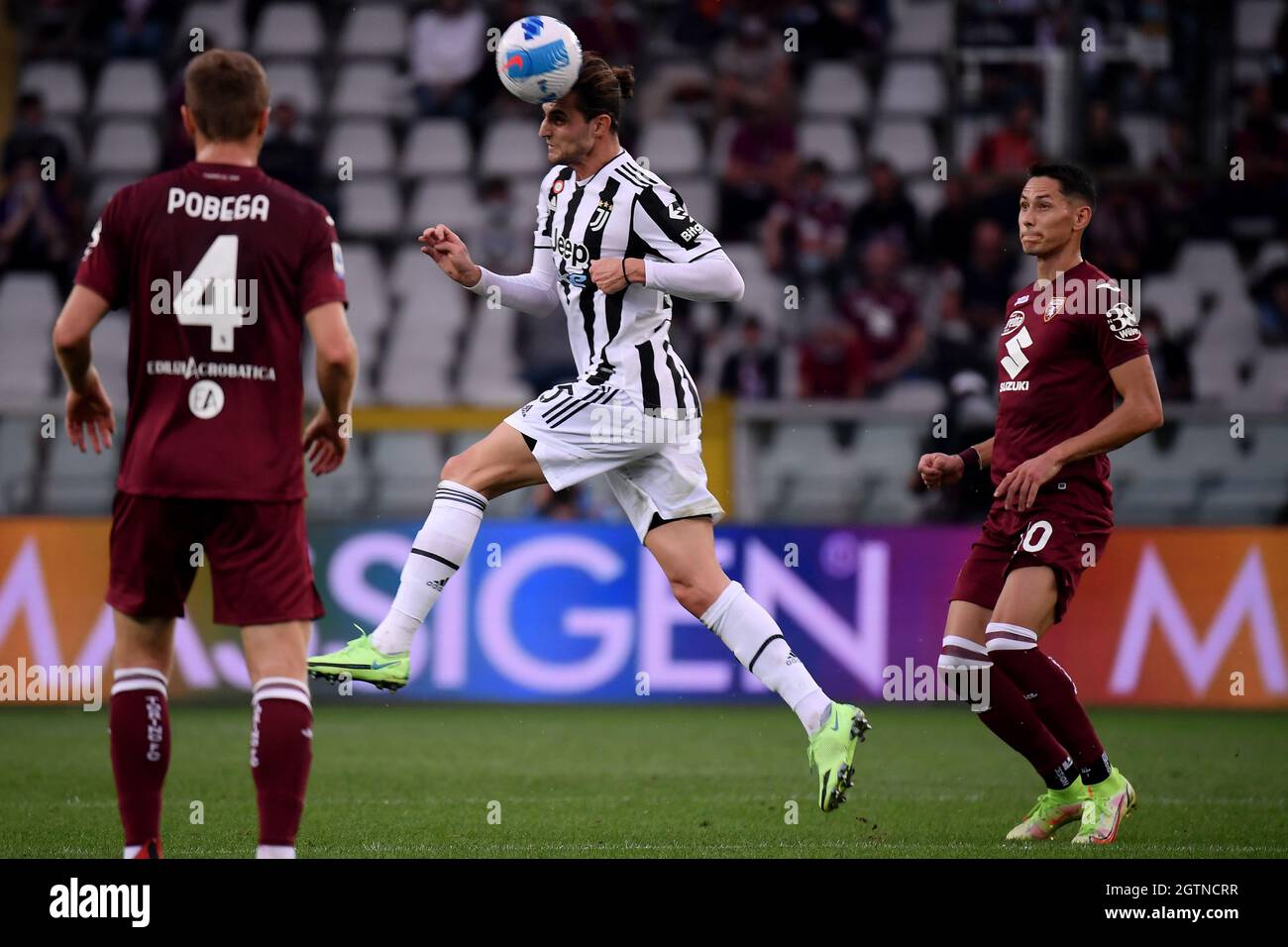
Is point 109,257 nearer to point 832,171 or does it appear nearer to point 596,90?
point 596,90

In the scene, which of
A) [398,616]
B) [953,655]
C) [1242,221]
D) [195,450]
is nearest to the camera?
[195,450]

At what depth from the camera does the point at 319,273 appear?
4668mm

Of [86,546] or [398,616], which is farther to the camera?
[86,546]

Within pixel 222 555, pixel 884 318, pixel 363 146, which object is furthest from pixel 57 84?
pixel 222 555

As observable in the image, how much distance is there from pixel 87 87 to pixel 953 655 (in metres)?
12.2

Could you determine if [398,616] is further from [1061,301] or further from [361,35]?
[361,35]

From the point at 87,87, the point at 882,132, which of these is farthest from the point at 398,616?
the point at 87,87

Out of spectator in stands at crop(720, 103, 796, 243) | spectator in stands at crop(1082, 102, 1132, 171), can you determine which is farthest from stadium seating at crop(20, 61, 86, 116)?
spectator in stands at crop(1082, 102, 1132, 171)

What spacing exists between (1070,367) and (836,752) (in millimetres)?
1557

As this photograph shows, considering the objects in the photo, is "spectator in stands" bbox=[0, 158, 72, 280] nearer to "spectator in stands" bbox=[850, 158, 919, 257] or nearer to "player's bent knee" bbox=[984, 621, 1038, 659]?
"spectator in stands" bbox=[850, 158, 919, 257]

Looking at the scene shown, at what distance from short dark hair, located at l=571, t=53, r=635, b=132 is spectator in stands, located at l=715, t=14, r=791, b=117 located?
905cm

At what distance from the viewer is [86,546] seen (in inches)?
420

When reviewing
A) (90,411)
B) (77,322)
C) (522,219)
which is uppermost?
(522,219)

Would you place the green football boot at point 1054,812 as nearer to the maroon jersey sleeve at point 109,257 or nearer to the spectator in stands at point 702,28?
the maroon jersey sleeve at point 109,257
